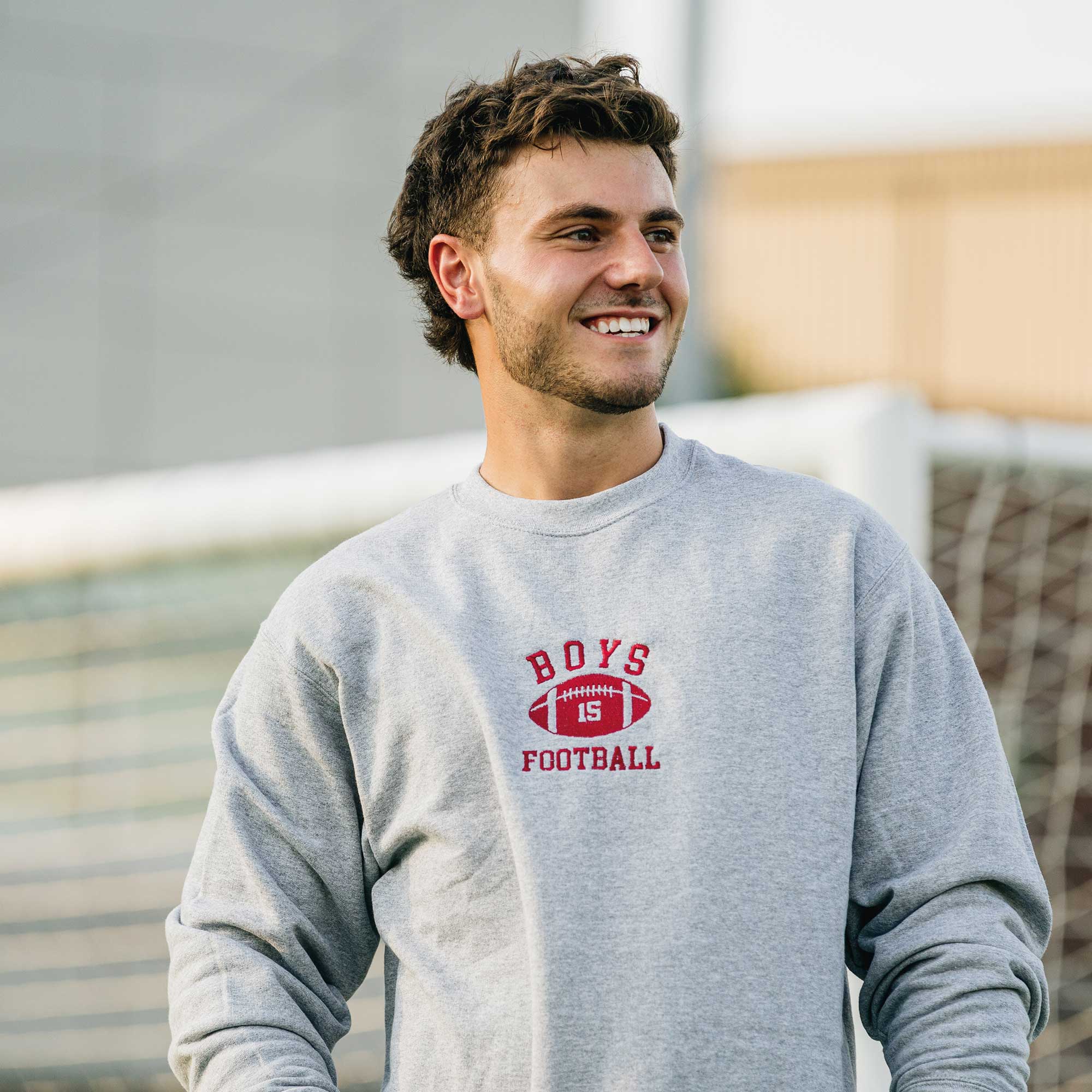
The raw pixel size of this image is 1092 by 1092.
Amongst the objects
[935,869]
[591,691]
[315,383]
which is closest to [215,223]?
[315,383]

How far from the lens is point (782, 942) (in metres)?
1.37

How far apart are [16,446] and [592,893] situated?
312 inches

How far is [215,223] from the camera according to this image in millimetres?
9211

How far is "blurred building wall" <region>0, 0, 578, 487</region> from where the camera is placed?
8672 millimetres

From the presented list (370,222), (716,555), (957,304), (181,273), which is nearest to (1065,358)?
(957,304)

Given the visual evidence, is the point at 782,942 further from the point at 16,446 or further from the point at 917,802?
the point at 16,446

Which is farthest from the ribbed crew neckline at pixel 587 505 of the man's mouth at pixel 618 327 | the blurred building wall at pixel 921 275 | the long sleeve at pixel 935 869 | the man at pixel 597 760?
the blurred building wall at pixel 921 275

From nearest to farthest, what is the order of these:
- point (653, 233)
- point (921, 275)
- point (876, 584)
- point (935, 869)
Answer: point (935, 869) → point (876, 584) → point (653, 233) → point (921, 275)

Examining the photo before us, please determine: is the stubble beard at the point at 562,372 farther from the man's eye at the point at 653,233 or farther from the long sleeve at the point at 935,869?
the long sleeve at the point at 935,869

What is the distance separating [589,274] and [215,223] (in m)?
8.18

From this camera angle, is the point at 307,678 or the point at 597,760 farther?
the point at 307,678

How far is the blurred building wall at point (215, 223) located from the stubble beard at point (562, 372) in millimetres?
7255

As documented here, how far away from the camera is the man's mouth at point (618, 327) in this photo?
1548mm

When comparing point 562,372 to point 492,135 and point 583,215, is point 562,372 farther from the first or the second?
point 492,135
